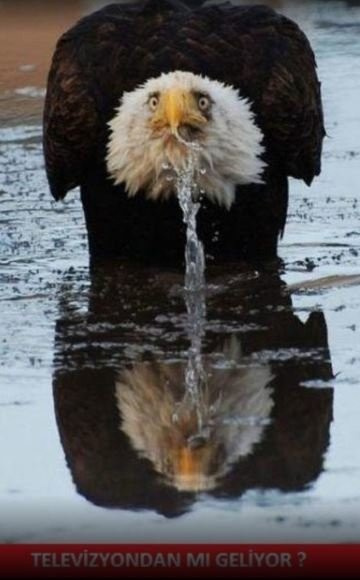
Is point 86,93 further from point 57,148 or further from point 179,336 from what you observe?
point 179,336

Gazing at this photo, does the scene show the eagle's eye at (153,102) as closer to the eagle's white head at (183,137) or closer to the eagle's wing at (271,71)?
the eagle's white head at (183,137)

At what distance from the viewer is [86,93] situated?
8.39m

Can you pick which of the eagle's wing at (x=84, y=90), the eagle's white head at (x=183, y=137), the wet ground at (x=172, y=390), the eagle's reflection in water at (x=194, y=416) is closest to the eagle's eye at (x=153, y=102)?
the eagle's white head at (x=183, y=137)

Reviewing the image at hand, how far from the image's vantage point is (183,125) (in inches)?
315

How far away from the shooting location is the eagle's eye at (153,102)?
8.02 metres

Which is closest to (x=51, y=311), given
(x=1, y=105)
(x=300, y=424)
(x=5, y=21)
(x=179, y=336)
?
(x=179, y=336)

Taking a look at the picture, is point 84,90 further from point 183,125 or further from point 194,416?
point 194,416

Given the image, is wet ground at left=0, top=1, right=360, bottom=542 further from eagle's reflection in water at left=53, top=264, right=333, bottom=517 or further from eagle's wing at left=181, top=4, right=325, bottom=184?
eagle's wing at left=181, top=4, right=325, bottom=184

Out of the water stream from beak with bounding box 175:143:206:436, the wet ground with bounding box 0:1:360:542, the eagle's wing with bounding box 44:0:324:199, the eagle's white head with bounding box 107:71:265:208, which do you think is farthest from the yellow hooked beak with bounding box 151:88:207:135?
the wet ground with bounding box 0:1:360:542

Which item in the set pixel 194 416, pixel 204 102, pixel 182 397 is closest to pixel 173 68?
pixel 204 102

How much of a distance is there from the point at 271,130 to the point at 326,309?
1451 millimetres

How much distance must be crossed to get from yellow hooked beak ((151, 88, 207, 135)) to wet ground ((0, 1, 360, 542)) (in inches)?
22.9

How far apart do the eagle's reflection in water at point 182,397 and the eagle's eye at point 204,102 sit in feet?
2.24

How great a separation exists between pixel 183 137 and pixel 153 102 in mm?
172
